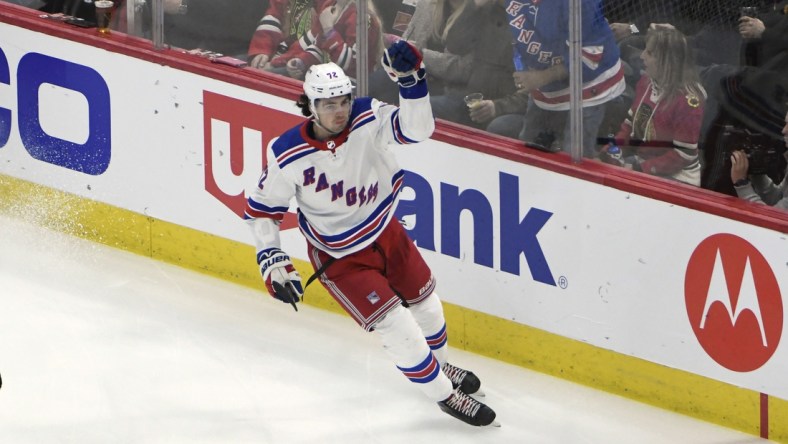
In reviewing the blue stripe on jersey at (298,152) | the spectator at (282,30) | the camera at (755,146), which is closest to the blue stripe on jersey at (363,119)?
the blue stripe on jersey at (298,152)

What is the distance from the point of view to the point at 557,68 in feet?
20.5


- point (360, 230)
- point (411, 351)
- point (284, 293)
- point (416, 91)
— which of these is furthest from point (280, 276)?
point (416, 91)

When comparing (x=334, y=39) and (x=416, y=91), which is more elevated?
(x=416, y=91)

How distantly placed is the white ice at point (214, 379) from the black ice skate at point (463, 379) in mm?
72

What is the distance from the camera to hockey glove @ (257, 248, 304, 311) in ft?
19.0

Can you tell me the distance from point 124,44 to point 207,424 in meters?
1.96

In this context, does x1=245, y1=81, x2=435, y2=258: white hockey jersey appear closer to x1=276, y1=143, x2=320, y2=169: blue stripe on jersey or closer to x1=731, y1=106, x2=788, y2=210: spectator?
x1=276, y1=143, x2=320, y2=169: blue stripe on jersey

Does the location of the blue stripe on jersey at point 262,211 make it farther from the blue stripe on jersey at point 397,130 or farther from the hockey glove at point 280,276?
the blue stripe on jersey at point 397,130

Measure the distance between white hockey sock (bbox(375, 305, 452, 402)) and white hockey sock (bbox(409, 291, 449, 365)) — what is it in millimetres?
192

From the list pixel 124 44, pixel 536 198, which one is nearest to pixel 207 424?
pixel 536 198

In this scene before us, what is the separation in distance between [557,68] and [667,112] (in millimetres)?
467

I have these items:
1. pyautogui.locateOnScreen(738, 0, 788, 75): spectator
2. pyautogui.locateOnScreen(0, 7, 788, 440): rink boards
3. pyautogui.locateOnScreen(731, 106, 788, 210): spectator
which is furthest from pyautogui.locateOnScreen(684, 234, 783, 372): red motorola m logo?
pyautogui.locateOnScreen(738, 0, 788, 75): spectator

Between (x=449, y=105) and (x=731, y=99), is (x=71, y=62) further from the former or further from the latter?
(x=731, y=99)

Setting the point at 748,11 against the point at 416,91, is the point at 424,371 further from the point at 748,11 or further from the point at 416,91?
the point at 748,11
